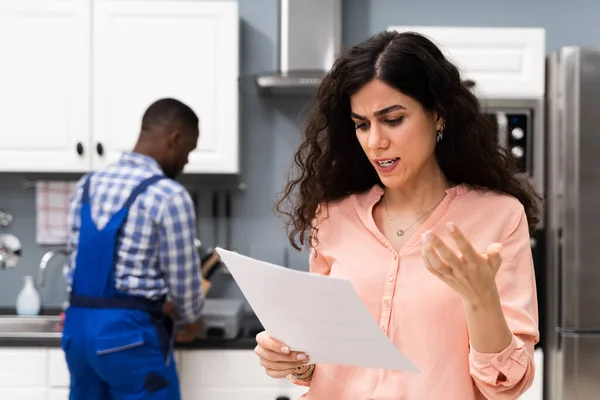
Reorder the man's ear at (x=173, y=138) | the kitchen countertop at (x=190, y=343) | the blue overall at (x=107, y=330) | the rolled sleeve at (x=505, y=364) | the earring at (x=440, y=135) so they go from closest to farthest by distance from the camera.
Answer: the rolled sleeve at (x=505, y=364) → the earring at (x=440, y=135) → the blue overall at (x=107, y=330) → the man's ear at (x=173, y=138) → the kitchen countertop at (x=190, y=343)

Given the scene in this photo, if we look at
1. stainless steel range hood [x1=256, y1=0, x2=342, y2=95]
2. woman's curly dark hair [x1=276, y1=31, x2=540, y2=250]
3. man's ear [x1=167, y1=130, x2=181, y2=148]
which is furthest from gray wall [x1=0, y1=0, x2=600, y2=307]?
woman's curly dark hair [x1=276, y1=31, x2=540, y2=250]

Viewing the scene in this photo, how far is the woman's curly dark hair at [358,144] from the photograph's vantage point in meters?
1.38

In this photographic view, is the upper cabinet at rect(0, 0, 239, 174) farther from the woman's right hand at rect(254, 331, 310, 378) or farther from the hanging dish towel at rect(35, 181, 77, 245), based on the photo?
the woman's right hand at rect(254, 331, 310, 378)

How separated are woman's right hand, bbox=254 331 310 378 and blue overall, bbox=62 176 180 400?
1158mm

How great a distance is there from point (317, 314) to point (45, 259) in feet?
8.13

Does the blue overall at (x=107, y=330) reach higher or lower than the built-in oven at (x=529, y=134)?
lower

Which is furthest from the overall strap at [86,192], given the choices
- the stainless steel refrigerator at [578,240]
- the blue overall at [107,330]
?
the stainless steel refrigerator at [578,240]

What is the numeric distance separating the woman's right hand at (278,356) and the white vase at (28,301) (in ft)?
7.28

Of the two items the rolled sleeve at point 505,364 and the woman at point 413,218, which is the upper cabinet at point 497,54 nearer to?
the woman at point 413,218

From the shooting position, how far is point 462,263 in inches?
41.9

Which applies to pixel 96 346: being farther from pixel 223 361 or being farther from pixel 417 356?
pixel 417 356

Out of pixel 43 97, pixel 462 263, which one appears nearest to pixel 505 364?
pixel 462 263

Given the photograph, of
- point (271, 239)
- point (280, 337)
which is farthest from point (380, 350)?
point (271, 239)

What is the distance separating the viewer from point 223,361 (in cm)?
279
